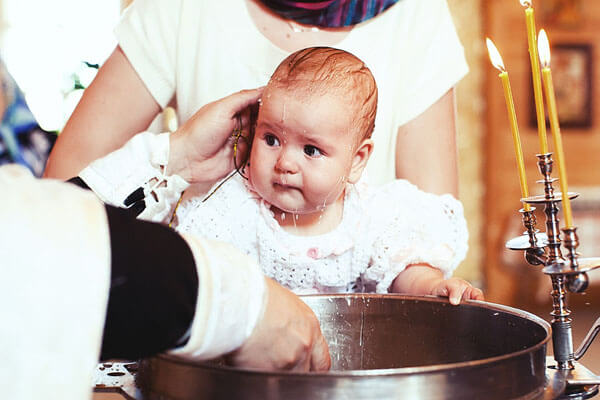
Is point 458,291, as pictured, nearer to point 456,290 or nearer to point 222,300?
point 456,290

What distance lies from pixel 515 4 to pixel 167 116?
188 inches

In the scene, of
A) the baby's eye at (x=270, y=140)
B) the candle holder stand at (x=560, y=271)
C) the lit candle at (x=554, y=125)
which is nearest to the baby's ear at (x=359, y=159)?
the baby's eye at (x=270, y=140)

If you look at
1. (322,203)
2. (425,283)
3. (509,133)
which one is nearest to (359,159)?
(322,203)

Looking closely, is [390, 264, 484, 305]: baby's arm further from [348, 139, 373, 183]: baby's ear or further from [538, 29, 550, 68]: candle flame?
[538, 29, 550, 68]: candle flame

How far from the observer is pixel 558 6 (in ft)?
20.3

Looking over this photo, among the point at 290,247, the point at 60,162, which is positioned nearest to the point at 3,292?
the point at 290,247

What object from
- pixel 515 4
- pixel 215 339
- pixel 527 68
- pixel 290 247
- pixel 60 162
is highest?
pixel 515 4

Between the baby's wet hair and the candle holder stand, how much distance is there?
0.39 meters

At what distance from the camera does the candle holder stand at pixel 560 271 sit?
917 millimetres

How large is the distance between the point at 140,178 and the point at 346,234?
41 cm

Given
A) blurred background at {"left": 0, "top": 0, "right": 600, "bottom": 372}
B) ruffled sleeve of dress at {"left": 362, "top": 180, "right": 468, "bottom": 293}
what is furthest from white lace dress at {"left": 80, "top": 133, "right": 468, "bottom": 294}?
blurred background at {"left": 0, "top": 0, "right": 600, "bottom": 372}

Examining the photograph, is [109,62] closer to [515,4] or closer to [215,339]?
[215,339]

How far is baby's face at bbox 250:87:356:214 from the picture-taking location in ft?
4.29

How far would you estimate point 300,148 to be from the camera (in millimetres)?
1332
